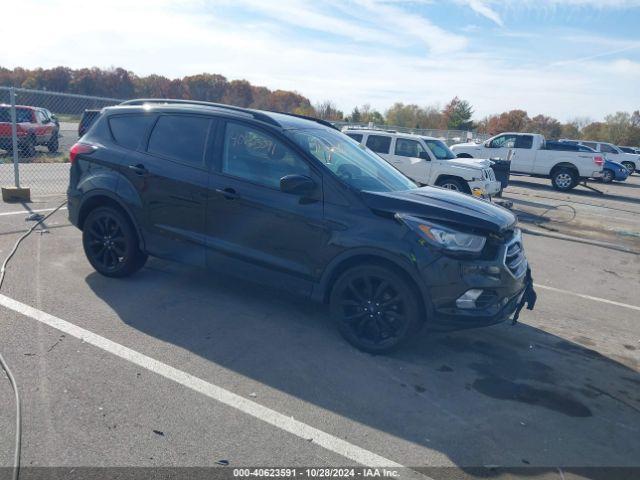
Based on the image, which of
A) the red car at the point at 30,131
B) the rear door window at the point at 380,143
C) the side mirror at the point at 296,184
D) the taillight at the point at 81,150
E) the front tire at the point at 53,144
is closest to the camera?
the side mirror at the point at 296,184

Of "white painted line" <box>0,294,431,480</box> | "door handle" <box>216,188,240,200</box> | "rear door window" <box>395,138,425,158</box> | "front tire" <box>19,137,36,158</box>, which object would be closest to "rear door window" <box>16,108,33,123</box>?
"front tire" <box>19,137,36,158</box>

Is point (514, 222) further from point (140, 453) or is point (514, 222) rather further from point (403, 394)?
point (140, 453)

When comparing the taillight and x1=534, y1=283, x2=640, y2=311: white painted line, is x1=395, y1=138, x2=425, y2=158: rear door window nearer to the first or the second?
x1=534, y1=283, x2=640, y2=311: white painted line

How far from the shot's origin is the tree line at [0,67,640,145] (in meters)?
25.9

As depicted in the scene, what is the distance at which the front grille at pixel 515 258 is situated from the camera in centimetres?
439

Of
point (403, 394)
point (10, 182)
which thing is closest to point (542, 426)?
point (403, 394)

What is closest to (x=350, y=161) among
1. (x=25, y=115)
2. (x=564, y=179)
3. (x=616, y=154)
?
(x=25, y=115)

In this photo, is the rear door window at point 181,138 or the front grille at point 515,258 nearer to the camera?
the front grille at point 515,258

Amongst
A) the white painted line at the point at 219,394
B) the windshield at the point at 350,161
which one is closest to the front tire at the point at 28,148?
the white painted line at the point at 219,394

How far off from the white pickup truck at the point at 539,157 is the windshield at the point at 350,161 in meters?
15.7

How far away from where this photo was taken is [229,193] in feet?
15.8

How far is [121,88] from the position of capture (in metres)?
26.3

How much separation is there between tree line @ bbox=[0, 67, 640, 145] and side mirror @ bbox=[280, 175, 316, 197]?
2098cm

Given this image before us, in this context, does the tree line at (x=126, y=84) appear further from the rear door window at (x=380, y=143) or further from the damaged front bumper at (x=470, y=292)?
the damaged front bumper at (x=470, y=292)
